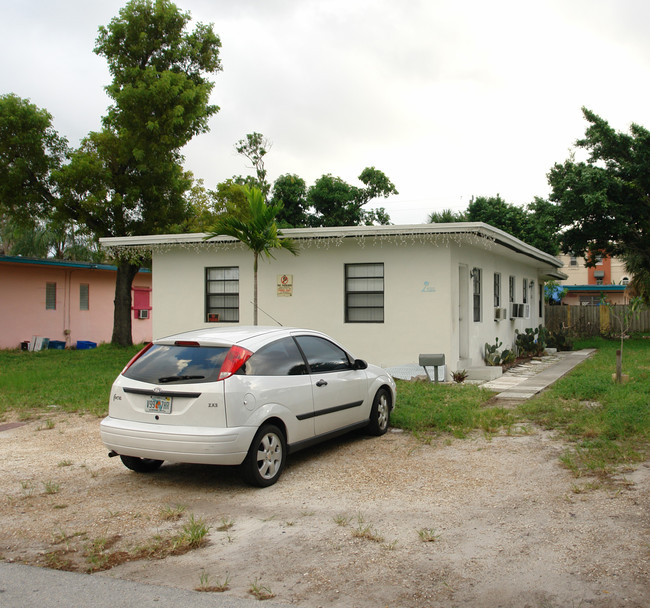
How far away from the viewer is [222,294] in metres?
15.9

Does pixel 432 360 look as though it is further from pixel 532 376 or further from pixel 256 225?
pixel 256 225

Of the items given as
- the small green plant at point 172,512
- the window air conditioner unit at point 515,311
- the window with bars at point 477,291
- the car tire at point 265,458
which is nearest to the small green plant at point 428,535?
the car tire at point 265,458

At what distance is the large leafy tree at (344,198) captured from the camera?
115 ft

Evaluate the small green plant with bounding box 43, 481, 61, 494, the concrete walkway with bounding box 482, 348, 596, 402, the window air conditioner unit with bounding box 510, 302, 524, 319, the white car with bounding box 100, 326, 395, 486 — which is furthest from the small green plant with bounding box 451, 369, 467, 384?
the small green plant with bounding box 43, 481, 61, 494

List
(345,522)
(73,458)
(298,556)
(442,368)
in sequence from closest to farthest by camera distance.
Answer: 1. (298,556)
2. (345,522)
3. (73,458)
4. (442,368)

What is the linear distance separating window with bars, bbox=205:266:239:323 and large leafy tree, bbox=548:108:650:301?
45.2 feet

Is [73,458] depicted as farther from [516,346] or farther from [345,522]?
[516,346]

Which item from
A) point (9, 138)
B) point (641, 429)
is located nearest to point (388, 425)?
point (641, 429)

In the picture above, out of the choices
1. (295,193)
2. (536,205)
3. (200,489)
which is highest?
(295,193)

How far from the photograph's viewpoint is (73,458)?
7.55m

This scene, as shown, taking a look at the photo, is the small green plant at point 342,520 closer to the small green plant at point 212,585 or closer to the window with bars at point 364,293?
the small green plant at point 212,585

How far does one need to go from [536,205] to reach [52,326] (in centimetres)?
1869

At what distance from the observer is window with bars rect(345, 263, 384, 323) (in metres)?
14.6

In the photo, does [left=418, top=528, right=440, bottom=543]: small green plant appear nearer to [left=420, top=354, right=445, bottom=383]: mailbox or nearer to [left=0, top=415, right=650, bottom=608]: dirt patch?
[left=0, top=415, right=650, bottom=608]: dirt patch
